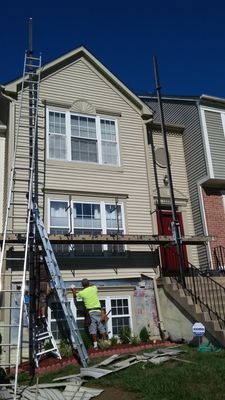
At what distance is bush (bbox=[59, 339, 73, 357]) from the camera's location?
9844mm

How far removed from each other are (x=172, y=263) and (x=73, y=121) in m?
5.96

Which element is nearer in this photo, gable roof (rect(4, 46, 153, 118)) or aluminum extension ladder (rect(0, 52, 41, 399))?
aluminum extension ladder (rect(0, 52, 41, 399))

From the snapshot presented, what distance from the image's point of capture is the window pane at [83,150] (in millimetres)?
13633

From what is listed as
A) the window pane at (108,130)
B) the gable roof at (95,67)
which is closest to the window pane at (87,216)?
the window pane at (108,130)

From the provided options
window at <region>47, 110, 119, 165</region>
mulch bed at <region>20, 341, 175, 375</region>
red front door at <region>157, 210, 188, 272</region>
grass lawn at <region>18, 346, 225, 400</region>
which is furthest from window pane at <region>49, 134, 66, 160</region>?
grass lawn at <region>18, 346, 225, 400</region>

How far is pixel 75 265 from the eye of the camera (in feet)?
39.7

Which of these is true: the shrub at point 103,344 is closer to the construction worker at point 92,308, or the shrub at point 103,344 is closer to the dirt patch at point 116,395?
the construction worker at point 92,308

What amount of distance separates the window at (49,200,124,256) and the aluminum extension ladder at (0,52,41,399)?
1.07 m

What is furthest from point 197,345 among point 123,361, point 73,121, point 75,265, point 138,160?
point 73,121

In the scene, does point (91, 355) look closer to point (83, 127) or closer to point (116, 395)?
point (116, 395)

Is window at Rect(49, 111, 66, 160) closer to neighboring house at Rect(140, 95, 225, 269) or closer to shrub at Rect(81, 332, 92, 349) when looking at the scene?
neighboring house at Rect(140, 95, 225, 269)

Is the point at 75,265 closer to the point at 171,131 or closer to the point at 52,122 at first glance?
the point at 52,122

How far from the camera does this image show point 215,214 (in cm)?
1508

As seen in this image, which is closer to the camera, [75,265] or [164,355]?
[164,355]
